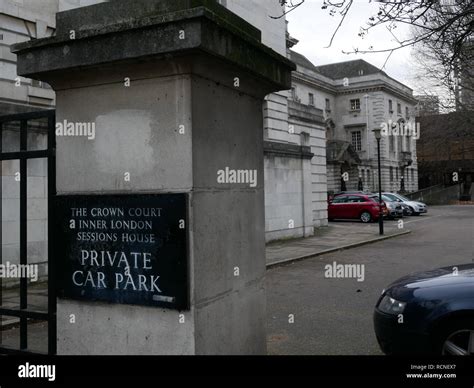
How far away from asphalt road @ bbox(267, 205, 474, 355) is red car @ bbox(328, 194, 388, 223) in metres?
10.3

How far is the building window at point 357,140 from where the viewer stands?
6544 cm

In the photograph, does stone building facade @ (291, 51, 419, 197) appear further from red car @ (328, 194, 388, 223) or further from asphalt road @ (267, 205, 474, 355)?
asphalt road @ (267, 205, 474, 355)

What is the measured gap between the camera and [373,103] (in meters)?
64.9

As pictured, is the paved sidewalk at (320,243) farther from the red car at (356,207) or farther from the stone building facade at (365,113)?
the stone building facade at (365,113)

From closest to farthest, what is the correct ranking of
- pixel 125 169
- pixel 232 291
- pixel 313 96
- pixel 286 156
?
1. pixel 125 169
2. pixel 232 291
3. pixel 286 156
4. pixel 313 96

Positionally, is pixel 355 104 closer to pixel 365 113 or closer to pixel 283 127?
pixel 365 113

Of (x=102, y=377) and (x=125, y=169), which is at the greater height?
(x=125, y=169)

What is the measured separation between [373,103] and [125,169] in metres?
65.7

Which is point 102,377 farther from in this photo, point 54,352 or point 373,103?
point 373,103

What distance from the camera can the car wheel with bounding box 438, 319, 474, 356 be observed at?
442 centimetres

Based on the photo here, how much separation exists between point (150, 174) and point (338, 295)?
7.13 metres

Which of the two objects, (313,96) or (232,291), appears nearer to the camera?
(232,291)

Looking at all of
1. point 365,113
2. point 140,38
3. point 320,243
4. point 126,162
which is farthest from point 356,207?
point 365,113

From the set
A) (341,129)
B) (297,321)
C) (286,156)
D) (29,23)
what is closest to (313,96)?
(341,129)
